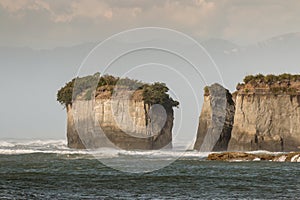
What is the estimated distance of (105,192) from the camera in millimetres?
39719

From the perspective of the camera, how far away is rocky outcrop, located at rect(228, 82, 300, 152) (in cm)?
8812

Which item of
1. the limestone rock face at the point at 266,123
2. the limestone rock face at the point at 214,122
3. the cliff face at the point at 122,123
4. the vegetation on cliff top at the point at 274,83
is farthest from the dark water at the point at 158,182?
the cliff face at the point at 122,123

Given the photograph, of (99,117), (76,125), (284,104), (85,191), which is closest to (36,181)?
(85,191)

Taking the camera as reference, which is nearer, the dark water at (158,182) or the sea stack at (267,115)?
the dark water at (158,182)

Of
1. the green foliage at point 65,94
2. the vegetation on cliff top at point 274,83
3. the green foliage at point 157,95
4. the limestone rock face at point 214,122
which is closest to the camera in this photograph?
the vegetation on cliff top at point 274,83

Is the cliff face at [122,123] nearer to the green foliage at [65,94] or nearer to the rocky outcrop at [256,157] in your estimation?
the green foliage at [65,94]

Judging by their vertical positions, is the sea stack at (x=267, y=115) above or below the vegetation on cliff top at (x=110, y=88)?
below

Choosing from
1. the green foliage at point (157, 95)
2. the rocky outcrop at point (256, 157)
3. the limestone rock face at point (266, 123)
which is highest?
the green foliage at point (157, 95)

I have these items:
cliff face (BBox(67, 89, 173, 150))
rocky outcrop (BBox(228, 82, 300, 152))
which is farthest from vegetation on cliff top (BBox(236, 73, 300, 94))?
cliff face (BBox(67, 89, 173, 150))

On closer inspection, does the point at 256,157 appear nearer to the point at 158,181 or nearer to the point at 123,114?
the point at 158,181

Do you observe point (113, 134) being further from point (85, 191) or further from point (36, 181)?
point (85, 191)

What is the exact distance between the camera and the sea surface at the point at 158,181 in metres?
38.6

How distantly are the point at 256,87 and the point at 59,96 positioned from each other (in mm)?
36918

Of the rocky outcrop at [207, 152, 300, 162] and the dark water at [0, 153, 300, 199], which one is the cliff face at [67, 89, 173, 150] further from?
the dark water at [0, 153, 300, 199]
